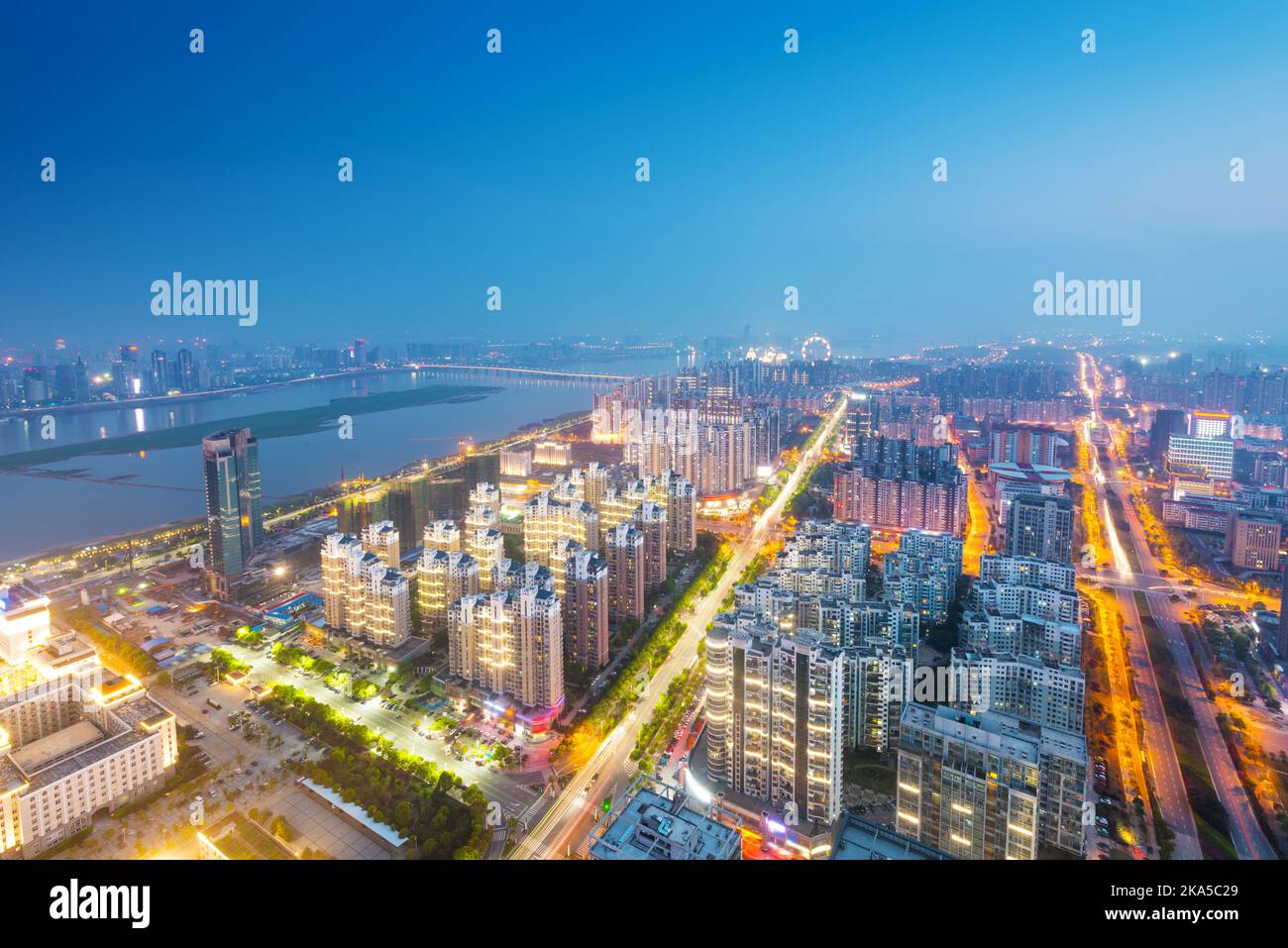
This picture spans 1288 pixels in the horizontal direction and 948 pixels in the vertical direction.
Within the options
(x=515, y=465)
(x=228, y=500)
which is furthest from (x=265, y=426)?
(x=228, y=500)

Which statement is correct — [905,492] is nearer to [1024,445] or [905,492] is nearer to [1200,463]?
[1024,445]

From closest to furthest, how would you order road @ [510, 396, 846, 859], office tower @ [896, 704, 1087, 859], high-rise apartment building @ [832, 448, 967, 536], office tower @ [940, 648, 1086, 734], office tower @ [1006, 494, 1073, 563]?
office tower @ [896, 704, 1087, 859]
road @ [510, 396, 846, 859]
office tower @ [940, 648, 1086, 734]
office tower @ [1006, 494, 1073, 563]
high-rise apartment building @ [832, 448, 967, 536]

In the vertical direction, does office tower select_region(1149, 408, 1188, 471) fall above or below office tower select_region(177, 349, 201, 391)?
below

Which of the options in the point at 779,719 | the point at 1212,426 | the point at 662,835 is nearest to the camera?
the point at 662,835

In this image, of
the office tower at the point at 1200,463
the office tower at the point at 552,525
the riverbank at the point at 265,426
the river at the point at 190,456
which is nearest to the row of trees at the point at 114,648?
the river at the point at 190,456

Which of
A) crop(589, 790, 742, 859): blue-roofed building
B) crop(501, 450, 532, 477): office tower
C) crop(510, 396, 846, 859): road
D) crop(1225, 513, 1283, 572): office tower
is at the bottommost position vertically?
crop(510, 396, 846, 859): road

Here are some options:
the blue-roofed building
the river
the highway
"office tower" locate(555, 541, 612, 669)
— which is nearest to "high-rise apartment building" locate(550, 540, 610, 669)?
"office tower" locate(555, 541, 612, 669)

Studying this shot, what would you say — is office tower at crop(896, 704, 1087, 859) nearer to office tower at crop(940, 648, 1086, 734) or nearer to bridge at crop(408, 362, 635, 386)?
office tower at crop(940, 648, 1086, 734)
